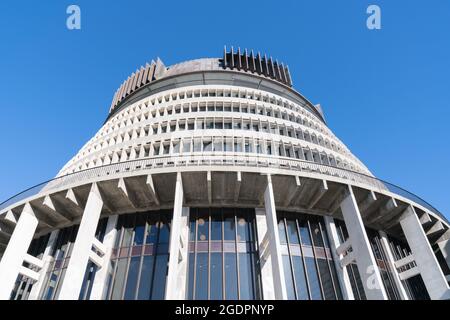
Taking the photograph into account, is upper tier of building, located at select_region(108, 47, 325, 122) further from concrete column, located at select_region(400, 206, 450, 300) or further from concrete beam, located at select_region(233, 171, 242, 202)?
concrete column, located at select_region(400, 206, 450, 300)

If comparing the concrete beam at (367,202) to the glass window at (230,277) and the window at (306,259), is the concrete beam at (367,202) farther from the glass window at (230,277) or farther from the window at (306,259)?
the glass window at (230,277)

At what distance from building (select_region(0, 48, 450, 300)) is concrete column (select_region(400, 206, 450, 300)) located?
7 cm

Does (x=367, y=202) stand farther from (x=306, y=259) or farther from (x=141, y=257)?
(x=141, y=257)

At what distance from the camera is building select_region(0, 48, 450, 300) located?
641 inches

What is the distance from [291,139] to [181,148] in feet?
32.3

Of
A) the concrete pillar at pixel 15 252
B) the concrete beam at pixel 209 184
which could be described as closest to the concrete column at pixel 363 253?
the concrete beam at pixel 209 184

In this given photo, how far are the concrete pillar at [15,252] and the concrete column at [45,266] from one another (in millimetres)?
2270

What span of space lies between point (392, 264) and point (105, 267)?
67.6ft

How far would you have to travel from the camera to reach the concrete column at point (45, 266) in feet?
58.7

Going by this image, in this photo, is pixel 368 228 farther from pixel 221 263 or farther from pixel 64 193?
pixel 64 193

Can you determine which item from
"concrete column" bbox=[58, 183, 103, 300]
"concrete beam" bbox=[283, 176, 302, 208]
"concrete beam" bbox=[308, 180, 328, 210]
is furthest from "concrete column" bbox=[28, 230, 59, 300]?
"concrete beam" bbox=[308, 180, 328, 210]

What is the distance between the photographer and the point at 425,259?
17.8 meters

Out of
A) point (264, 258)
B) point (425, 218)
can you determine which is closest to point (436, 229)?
point (425, 218)
